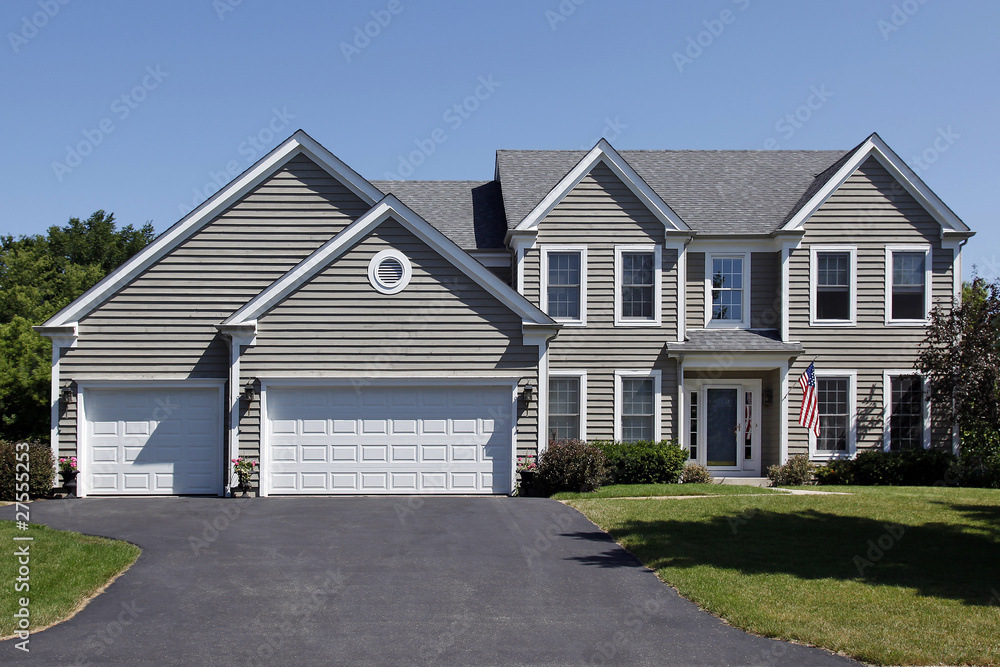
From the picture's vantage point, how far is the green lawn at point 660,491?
54.5ft

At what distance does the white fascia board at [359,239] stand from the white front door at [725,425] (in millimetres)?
5996

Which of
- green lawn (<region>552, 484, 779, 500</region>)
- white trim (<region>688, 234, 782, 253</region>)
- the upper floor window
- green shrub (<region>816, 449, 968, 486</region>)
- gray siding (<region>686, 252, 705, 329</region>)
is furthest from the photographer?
gray siding (<region>686, 252, 705, 329</region>)

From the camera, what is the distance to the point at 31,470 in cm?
1641

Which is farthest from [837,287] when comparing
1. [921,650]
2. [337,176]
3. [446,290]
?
[921,650]

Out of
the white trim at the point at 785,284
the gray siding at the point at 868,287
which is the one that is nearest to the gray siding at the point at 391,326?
the white trim at the point at 785,284

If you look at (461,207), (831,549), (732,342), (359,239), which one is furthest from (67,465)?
(732,342)

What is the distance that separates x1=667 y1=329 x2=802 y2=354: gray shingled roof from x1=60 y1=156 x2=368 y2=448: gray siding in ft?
27.3

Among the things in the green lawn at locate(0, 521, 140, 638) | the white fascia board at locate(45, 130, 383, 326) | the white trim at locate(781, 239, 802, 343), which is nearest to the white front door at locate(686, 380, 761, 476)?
the white trim at locate(781, 239, 802, 343)

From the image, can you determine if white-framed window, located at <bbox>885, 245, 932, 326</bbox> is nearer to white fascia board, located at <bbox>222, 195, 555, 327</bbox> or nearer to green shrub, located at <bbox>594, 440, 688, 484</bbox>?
green shrub, located at <bbox>594, 440, 688, 484</bbox>

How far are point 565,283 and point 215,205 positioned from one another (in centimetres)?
809

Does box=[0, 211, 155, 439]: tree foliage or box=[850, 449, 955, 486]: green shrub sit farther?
box=[0, 211, 155, 439]: tree foliage

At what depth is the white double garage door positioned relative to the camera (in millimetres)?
17047

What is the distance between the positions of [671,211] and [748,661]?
14.0m

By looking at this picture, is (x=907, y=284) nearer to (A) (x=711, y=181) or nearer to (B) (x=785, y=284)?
(B) (x=785, y=284)
